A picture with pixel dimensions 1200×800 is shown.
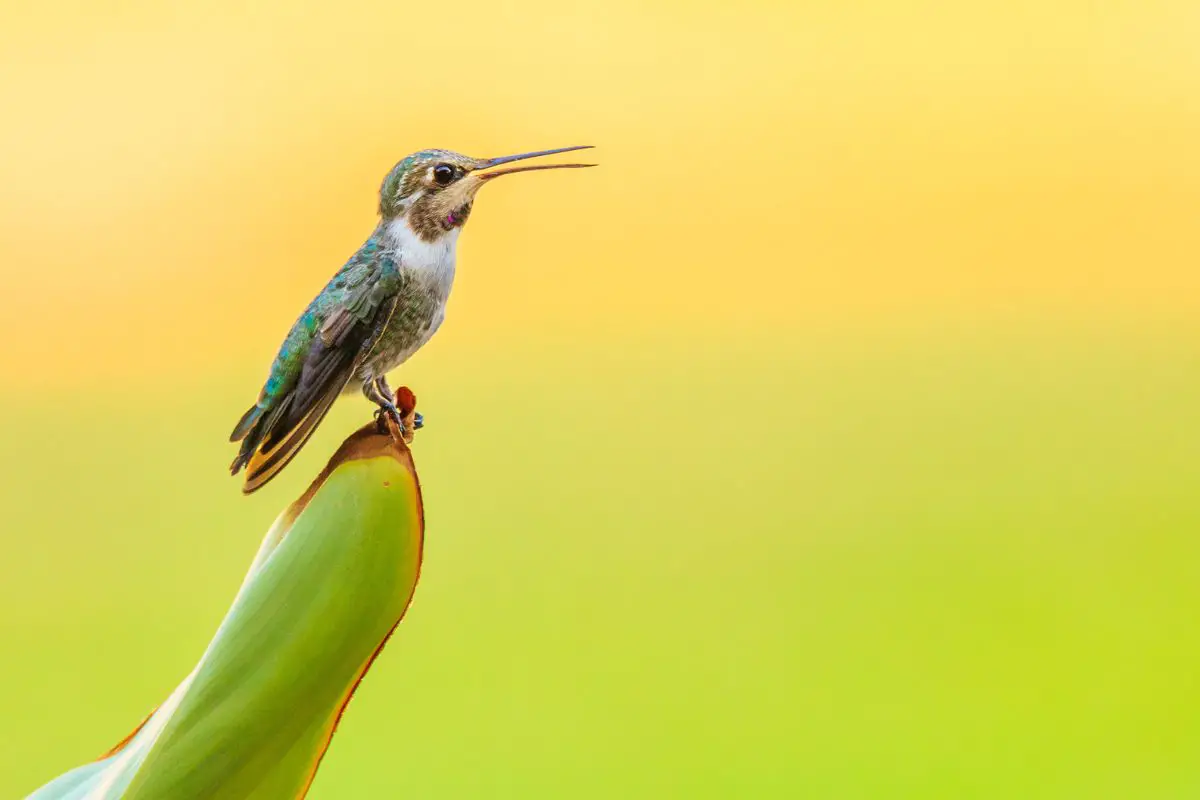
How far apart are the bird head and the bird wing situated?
4 cm

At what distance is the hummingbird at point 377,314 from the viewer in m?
0.50

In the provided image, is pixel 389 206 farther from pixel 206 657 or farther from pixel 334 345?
pixel 206 657

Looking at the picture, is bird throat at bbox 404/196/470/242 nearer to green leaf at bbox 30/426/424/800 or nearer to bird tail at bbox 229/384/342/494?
bird tail at bbox 229/384/342/494

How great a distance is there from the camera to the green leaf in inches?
12.8

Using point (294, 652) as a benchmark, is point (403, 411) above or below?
above

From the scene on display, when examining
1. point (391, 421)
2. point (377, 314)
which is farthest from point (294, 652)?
point (377, 314)

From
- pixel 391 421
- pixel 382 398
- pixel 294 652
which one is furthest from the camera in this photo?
pixel 382 398

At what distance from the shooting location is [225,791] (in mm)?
331

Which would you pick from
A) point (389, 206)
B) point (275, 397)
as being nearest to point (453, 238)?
point (389, 206)

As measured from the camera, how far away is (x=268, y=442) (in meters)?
0.49

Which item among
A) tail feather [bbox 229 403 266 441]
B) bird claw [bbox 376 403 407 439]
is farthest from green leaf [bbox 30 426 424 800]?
tail feather [bbox 229 403 266 441]

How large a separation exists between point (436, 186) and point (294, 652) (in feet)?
1.01

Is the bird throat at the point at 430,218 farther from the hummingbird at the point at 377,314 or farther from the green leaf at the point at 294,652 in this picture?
the green leaf at the point at 294,652

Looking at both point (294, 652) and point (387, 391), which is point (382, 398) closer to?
point (387, 391)
